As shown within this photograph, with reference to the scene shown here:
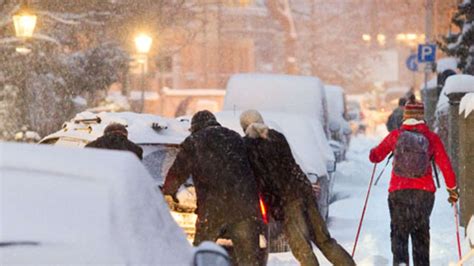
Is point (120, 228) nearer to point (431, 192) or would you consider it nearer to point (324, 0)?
point (431, 192)

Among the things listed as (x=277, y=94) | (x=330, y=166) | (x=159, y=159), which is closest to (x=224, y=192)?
(x=159, y=159)

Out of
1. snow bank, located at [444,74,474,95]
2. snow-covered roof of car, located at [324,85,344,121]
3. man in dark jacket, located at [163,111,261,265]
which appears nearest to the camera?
man in dark jacket, located at [163,111,261,265]

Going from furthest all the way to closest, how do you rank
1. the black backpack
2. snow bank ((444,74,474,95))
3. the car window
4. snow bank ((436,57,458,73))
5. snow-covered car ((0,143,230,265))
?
snow bank ((436,57,458,73)) → snow bank ((444,74,474,95)) → the car window → the black backpack → snow-covered car ((0,143,230,265))

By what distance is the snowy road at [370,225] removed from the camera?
12.0 m

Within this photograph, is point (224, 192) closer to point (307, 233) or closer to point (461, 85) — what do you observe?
point (307, 233)

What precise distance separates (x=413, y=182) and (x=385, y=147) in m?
A: 0.47

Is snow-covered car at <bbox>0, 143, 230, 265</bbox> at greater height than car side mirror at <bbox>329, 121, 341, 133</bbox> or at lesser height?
greater

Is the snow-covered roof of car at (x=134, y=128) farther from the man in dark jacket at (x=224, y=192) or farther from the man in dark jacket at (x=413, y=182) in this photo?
the man in dark jacket at (x=413, y=182)

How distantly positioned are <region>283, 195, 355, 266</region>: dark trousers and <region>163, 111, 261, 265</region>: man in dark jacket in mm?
778

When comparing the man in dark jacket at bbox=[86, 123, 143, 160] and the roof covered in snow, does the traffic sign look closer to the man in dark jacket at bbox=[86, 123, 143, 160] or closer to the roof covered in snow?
the roof covered in snow

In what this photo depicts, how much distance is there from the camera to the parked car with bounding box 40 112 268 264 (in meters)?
10.0

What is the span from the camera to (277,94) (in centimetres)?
2094

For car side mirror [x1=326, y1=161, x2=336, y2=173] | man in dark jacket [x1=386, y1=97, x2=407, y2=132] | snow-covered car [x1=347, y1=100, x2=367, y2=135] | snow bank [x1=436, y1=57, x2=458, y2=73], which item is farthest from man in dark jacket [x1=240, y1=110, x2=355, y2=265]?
snow-covered car [x1=347, y1=100, x2=367, y2=135]

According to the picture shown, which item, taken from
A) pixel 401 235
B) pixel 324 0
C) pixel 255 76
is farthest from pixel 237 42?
pixel 401 235
